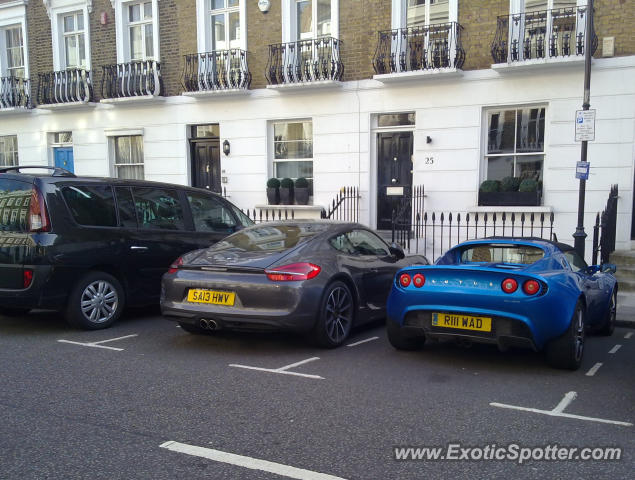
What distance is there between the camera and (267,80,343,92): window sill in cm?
1330

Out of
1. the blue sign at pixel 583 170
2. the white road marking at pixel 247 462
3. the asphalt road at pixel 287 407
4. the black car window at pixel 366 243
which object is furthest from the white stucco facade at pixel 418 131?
the white road marking at pixel 247 462

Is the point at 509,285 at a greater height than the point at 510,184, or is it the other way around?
the point at 510,184

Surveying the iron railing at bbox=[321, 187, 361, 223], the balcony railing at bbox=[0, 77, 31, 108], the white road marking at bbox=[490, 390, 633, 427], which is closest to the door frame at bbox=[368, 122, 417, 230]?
the iron railing at bbox=[321, 187, 361, 223]

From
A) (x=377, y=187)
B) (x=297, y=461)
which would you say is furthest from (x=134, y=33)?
(x=297, y=461)

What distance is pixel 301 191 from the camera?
1410cm

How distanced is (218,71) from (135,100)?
259 cm

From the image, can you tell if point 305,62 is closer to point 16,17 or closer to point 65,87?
point 65,87

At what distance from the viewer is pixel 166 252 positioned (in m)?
8.10

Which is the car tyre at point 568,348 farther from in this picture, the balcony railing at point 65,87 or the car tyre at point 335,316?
the balcony railing at point 65,87

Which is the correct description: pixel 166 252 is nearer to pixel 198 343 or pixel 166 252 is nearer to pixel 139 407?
pixel 198 343

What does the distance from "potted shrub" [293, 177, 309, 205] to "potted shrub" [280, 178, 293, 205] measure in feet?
0.48

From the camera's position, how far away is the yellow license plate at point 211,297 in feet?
20.0

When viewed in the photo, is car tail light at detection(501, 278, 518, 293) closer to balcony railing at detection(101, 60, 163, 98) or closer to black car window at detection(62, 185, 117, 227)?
black car window at detection(62, 185, 117, 227)

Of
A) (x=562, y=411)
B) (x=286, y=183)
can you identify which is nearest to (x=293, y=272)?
(x=562, y=411)
